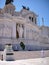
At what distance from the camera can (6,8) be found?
140ft

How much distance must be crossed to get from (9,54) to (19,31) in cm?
1480

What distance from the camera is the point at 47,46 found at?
33.1 meters

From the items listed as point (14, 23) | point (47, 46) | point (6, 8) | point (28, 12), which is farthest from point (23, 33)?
point (28, 12)

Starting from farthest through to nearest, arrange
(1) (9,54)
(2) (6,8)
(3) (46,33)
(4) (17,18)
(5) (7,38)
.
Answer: (3) (46,33), (2) (6,8), (4) (17,18), (5) (7,38), (1) (9,54)

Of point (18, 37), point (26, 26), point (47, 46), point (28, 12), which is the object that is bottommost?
point (47, 46)

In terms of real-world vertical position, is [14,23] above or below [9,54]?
above

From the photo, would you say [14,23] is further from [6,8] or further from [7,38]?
[6,8]

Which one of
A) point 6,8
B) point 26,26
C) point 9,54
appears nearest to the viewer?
point 9,54

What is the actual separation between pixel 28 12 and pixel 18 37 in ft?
62.1

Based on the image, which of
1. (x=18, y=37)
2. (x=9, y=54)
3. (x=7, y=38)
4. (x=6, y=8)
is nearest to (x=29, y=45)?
(x=18, y=37)

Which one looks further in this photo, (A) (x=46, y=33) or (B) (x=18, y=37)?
(A) (x=46, y=33)

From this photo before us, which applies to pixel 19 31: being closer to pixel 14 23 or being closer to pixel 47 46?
pixel 14 23

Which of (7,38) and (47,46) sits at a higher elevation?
(7,38)

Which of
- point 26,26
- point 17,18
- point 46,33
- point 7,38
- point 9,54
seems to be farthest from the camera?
point 46,33
